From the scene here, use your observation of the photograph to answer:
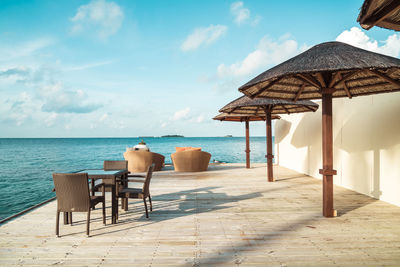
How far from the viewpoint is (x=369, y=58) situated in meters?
2.82

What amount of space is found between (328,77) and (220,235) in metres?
2.78

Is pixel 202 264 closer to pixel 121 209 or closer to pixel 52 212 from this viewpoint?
pixel 121 209

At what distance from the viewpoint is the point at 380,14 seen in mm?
1937

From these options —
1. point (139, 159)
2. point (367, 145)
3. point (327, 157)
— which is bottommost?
point (139, 159)

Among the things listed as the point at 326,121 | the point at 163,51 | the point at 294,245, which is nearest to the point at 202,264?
the point at 294,245

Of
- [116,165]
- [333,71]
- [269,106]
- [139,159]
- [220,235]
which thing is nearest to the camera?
[220,235]

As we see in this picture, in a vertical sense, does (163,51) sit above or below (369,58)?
above

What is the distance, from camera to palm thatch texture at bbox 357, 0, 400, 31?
180cm

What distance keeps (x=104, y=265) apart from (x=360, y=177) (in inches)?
208

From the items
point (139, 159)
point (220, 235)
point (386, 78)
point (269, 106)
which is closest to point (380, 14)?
point (386, 78)

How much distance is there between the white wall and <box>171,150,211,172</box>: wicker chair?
3661mm

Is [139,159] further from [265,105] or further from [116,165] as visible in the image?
[265,105]

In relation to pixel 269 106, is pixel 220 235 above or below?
below

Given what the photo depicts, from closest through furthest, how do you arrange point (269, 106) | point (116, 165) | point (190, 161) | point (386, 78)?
point (386, 78)
point (116, 165)
point (269, 106)
point (190, 161)
